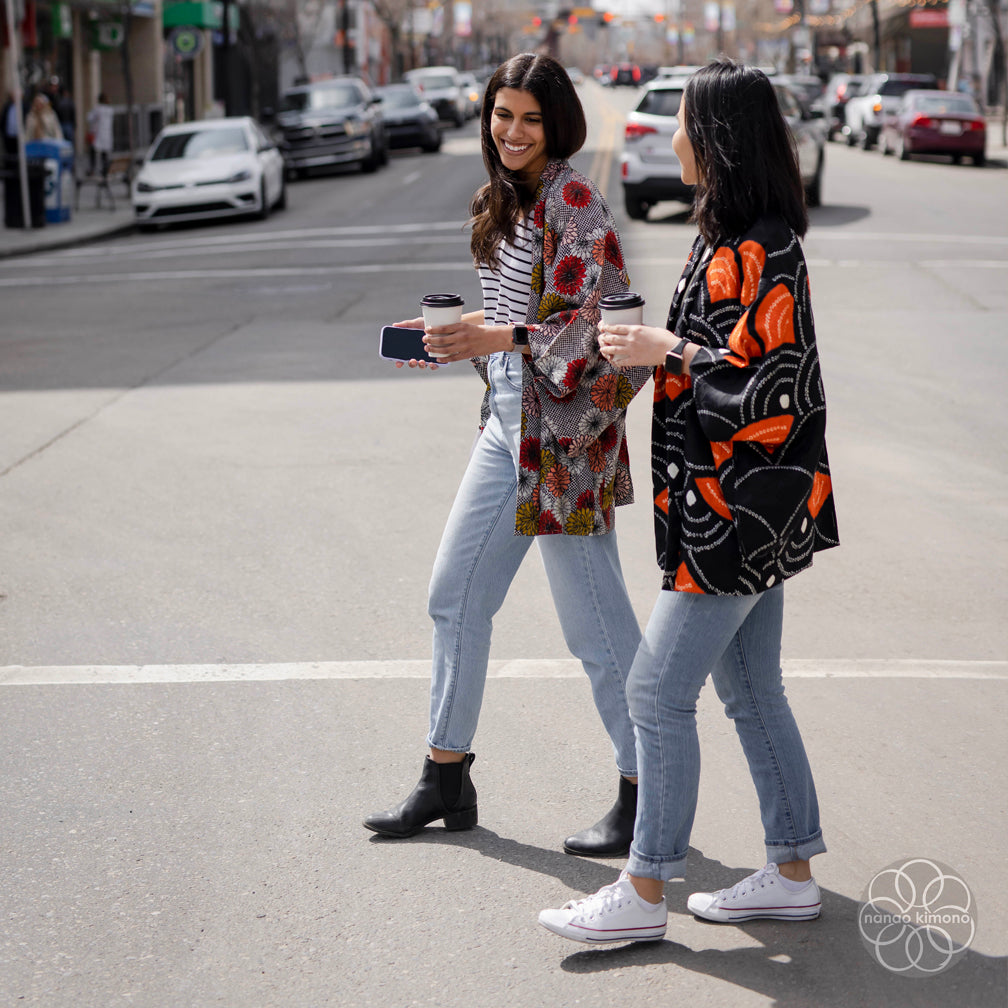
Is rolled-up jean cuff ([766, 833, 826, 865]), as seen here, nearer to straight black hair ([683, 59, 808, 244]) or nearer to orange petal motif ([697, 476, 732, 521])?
orange petal motif ([697, 476, 732, 521])

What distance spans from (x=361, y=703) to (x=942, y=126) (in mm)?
29693

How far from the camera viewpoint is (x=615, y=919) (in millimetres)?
3156

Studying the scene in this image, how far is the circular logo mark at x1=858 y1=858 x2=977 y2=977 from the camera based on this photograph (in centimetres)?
316

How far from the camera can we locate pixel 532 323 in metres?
3.42

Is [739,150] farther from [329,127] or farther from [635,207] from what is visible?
[329,127]

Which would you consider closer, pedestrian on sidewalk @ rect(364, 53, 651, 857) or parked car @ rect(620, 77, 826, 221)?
pedestrian on sidewalk @ rect(364, 53, 651, 857)

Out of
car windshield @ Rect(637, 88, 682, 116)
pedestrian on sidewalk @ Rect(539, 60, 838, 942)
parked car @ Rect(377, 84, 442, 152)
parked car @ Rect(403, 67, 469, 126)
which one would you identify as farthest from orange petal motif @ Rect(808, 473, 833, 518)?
parked car @ Rect(403, 67, 469, 126)

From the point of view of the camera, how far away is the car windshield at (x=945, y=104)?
31.7m

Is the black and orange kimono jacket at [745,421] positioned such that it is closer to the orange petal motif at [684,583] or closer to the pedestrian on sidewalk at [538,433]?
the orange petal motif at [684,583]

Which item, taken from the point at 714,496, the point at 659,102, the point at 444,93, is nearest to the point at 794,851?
the point at 714,496

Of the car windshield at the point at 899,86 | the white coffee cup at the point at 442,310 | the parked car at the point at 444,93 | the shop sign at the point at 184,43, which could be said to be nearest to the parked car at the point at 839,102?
the car windshield at the point at 899,86

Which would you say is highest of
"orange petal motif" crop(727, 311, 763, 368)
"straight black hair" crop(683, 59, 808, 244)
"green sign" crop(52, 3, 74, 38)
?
"green sign" crop(52, 3, 74, 38)

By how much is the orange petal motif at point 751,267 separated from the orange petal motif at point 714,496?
1.21 feet

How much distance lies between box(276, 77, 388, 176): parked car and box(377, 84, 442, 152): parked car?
4.96 m
